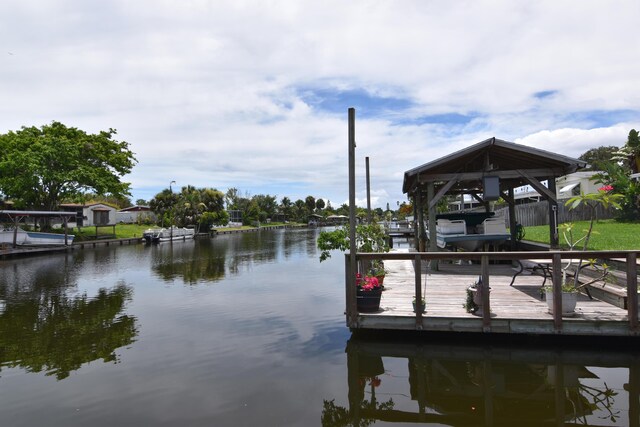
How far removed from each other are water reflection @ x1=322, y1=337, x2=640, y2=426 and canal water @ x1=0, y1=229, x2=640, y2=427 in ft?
0.07

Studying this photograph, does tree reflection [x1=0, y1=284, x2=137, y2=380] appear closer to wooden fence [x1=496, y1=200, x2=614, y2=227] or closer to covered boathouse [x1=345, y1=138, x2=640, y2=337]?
covered boathouse [x1=345, y1=138, x2=640, y2=337]

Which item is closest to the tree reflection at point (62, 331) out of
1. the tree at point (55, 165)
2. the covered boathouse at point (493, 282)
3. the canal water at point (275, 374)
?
the canal water at point (275, 374)

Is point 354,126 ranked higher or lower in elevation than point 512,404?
higher

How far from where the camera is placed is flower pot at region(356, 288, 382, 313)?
A: 6.80m

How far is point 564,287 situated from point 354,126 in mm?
4256

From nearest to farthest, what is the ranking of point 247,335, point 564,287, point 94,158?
1. point 564,287
2. point 247,335
3. point 94,158

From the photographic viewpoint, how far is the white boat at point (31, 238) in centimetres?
2636

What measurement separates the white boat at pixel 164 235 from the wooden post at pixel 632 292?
129 feet

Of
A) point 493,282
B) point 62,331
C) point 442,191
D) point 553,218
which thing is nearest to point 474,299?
point 493,282

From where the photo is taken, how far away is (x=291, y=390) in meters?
5.42

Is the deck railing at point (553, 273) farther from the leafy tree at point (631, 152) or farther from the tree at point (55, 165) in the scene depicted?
the tree at point (55, 165)

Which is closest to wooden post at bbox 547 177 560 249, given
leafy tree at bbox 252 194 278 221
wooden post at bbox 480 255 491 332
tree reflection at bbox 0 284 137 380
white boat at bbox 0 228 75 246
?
wooden post at bbox 480 255 491 332

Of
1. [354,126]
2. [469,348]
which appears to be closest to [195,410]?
[469,348]

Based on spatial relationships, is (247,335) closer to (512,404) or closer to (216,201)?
(512,404)
